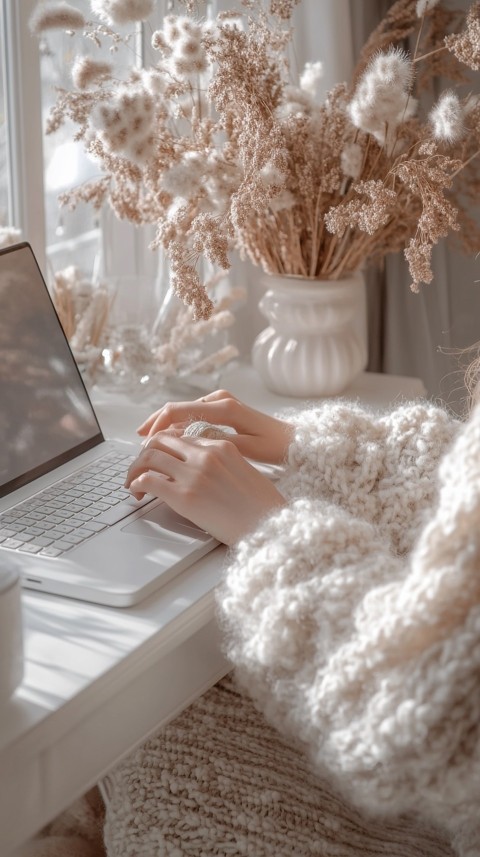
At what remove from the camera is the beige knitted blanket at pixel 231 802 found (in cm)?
79

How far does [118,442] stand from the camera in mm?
1097

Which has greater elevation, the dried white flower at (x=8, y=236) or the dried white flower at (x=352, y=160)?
the dried white flower at (x=352, y=160)

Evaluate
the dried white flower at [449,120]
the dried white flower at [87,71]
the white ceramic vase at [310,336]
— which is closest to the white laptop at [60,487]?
the dried white flower at [87,71]

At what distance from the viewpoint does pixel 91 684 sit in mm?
644

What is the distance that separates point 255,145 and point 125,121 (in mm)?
146

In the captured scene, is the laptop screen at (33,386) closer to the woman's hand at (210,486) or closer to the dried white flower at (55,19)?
the woman's hand at (210,486)

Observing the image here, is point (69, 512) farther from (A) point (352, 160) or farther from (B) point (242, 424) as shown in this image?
(A) point (352, 160)

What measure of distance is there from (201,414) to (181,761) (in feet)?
1.19

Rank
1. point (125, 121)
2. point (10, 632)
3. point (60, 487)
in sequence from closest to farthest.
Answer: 1. point (10, 632)
2. point (60, 487)
3. point (125, 121)

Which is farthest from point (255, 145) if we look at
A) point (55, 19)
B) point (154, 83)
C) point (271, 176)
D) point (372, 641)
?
point (372, 641)

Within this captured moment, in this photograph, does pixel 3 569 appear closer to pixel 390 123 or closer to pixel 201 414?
pixel 201 414

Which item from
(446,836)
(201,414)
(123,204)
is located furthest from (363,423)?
(123,204)

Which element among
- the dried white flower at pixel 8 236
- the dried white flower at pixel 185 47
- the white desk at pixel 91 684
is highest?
the dried white flower at pixel 185 47

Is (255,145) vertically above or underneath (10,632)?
above
